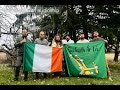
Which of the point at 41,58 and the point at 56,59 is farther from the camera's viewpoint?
the point at 56,59

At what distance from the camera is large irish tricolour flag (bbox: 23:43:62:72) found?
42.5 ft

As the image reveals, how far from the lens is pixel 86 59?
13320 mm

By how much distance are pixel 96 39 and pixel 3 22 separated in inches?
394

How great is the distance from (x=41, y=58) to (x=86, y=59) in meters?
1.56

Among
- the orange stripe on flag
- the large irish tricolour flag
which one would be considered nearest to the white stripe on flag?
the large irish tricolour flag

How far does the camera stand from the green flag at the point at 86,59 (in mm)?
13195

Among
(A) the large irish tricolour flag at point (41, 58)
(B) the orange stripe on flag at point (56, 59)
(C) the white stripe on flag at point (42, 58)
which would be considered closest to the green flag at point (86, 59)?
(B) the orange stripe on flag at point (56, 59)

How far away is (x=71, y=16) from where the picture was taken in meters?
20.3

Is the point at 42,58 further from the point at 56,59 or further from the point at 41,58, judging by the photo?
the point at 56,59

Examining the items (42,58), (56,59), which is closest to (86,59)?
(56,59)

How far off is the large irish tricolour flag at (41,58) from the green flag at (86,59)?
1.14 feet

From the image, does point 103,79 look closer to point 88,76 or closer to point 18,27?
point 88,76

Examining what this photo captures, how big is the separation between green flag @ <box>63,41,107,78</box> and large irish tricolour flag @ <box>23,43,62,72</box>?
0.35 metres

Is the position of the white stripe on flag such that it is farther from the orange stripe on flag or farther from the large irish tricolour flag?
the orange stripe on flag
